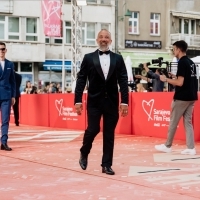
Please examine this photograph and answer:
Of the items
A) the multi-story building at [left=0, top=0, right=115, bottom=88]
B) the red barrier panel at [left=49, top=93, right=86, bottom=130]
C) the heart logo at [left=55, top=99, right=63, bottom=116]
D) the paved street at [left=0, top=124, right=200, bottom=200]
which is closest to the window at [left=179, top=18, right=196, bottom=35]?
the multi-story building at [left=0, top=0, right=115, bottom=88]

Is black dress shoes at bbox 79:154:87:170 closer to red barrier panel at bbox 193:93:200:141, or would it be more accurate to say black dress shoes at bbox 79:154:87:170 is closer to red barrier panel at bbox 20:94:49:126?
red barrier panel at bbox 193:93:200:141

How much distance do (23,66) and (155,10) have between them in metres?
11.9

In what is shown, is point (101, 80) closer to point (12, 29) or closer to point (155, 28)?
point (12, 29)

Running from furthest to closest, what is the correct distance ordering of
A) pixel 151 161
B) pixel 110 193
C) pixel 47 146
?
pixel 47 146 → pixel 151 161 → pixel 110 193

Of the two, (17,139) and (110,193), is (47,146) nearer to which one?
(17,139)

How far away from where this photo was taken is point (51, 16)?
95.2 feet

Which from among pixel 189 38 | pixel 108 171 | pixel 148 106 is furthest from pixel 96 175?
pixel 189 38

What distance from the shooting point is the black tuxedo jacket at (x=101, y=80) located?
6.64m

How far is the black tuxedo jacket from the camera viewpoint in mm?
6645

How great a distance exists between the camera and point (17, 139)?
1192cm

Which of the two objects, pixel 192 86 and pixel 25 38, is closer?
pixel 192 86

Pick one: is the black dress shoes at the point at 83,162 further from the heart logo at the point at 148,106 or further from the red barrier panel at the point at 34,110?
the red barrier panel at the point at 34,110

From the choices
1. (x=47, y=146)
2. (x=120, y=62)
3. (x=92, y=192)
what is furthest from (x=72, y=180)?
(x=47, y=146)

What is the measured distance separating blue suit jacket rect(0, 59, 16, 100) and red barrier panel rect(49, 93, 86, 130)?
17.4 feet
